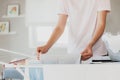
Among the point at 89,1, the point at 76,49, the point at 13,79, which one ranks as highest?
the point at 89,1

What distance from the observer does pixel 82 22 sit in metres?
1.34

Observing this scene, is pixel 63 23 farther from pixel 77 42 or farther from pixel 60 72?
pixel 60 72

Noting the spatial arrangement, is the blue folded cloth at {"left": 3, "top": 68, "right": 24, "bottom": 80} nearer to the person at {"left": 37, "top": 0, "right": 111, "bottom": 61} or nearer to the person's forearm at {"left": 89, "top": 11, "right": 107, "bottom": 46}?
the person at {"left": 37, "top": 0, "right": 111, "bottom": 61}

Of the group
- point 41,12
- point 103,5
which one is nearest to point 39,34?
point 41,12

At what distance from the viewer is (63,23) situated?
143cm

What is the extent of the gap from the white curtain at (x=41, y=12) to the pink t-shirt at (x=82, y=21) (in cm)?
172

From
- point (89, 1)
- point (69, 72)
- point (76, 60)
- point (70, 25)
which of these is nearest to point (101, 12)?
point (89, 1)

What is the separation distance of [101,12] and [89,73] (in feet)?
2.33

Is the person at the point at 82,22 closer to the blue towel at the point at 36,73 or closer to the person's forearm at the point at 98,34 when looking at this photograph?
the person's forearm at the point at 98,34

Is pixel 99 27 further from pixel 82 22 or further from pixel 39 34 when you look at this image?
pixel 39 34

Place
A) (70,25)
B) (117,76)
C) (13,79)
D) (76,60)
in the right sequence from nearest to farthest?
(117,76) → (76,60) → (13,79) → (70,25)

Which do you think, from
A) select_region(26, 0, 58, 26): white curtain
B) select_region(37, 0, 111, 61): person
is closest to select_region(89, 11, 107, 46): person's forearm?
select_region(37, 0, 111, 61): person

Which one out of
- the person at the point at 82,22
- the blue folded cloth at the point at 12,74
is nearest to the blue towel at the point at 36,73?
the blue folded cloth at the point at 12,74

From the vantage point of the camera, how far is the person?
1.26 metres
